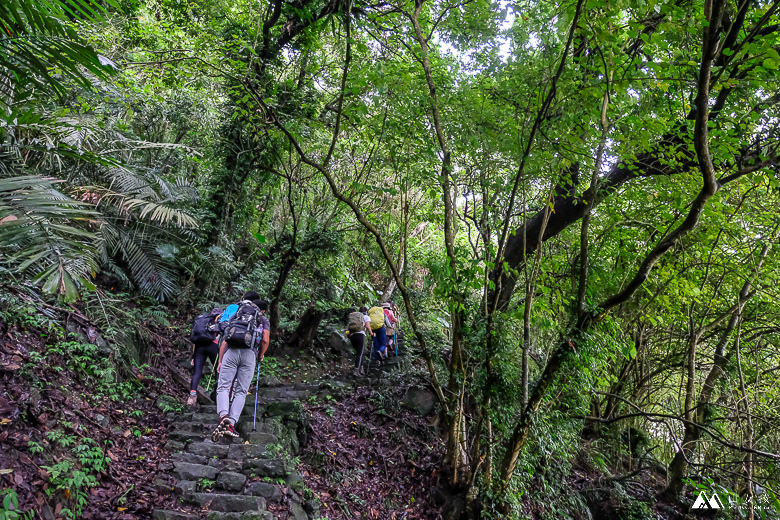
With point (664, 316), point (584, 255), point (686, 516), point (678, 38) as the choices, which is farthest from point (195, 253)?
point (686, 516)

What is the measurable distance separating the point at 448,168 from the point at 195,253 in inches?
232

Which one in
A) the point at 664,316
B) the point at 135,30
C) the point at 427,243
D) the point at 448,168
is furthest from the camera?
the point at 427,243

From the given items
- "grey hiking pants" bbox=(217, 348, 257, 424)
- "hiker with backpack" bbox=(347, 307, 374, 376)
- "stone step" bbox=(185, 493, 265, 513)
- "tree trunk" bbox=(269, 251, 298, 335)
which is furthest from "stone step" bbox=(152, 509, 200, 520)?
"hiker with backpack" bbox=(347, 307, 374, 376)

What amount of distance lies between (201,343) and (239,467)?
2172 millimetres

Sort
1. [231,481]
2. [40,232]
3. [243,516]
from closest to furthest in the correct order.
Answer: [40,232], [243,516], [231,481]

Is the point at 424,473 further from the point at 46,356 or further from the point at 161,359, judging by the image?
the point at 46,356

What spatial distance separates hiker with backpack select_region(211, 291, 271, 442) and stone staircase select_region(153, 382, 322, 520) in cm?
26

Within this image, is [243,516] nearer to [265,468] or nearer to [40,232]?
[265,468]

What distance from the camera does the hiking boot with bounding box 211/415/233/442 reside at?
494 cm

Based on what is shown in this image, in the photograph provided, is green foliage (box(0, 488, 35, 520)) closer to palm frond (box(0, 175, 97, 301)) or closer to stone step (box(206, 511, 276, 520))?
stone step (box(206, 511, 276, 520))

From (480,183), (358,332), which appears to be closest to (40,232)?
(480,183)

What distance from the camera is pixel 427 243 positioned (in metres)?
15.3

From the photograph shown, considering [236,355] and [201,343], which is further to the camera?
[201,343]

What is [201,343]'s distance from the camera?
6129 millimetres
